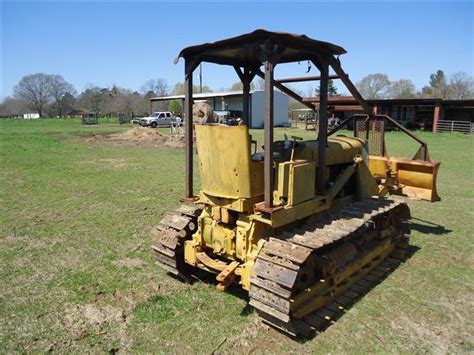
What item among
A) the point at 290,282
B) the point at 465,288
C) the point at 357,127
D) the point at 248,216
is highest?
the point at 357,127

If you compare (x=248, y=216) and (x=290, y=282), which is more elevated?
(x=248, y=216)

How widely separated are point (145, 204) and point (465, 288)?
678 cm

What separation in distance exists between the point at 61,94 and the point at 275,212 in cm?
10847

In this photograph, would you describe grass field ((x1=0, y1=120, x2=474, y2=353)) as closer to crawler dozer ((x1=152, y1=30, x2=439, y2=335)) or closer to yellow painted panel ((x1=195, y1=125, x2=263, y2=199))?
crawler dozer ((x1=152, y1=30, x2=439, y2=335))

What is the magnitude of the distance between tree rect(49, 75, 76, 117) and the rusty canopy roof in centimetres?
10449

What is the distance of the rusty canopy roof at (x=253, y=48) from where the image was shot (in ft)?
13.5

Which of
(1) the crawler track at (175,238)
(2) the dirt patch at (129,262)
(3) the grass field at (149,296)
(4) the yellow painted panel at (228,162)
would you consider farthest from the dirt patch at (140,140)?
(4) the yellow painted panel at (228,162)

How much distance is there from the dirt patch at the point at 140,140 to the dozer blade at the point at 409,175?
17.2 meters

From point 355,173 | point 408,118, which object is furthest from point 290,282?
point 408,118

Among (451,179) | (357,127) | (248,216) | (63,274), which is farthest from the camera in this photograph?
(451,179)

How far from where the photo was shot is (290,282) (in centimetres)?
386

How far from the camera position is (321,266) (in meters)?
4.71

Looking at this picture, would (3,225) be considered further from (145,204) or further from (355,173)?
(355,173)

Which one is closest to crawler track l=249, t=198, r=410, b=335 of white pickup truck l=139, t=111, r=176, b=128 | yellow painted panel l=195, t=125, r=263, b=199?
yellow painted panel l=195, t=125, r=263, b=199
